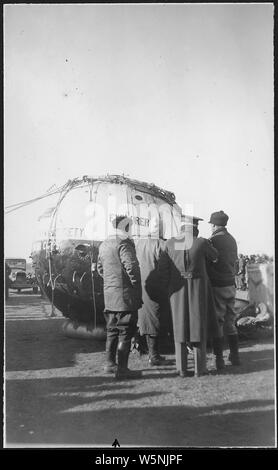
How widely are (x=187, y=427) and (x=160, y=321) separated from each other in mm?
1563

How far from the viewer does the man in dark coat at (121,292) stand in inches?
206

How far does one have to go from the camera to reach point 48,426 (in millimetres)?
4574

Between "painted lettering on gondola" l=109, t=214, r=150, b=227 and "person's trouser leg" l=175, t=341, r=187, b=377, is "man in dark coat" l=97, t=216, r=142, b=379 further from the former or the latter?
"painted lettering on gondola" l=109, t=214, r=150, b=227

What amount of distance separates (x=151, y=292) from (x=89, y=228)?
1263 millimetres

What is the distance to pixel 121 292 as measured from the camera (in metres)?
5.26

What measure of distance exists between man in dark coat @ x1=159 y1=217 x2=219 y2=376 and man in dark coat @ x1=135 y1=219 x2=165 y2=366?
8.5 inches

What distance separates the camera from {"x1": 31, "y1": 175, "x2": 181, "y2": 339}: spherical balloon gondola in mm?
6164

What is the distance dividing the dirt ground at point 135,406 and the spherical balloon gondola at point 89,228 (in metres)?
1.37

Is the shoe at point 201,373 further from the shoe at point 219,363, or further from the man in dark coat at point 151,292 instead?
the man in dark coat at point 151,292

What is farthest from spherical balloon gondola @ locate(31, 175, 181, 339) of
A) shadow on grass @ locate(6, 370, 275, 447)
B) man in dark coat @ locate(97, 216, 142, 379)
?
shadow on grass @ locate(6, 370, 275, 447)

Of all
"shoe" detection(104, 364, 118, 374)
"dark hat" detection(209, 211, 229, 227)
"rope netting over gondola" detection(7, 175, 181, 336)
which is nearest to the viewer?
"shoe" detection(104, 364, 118, 374)
